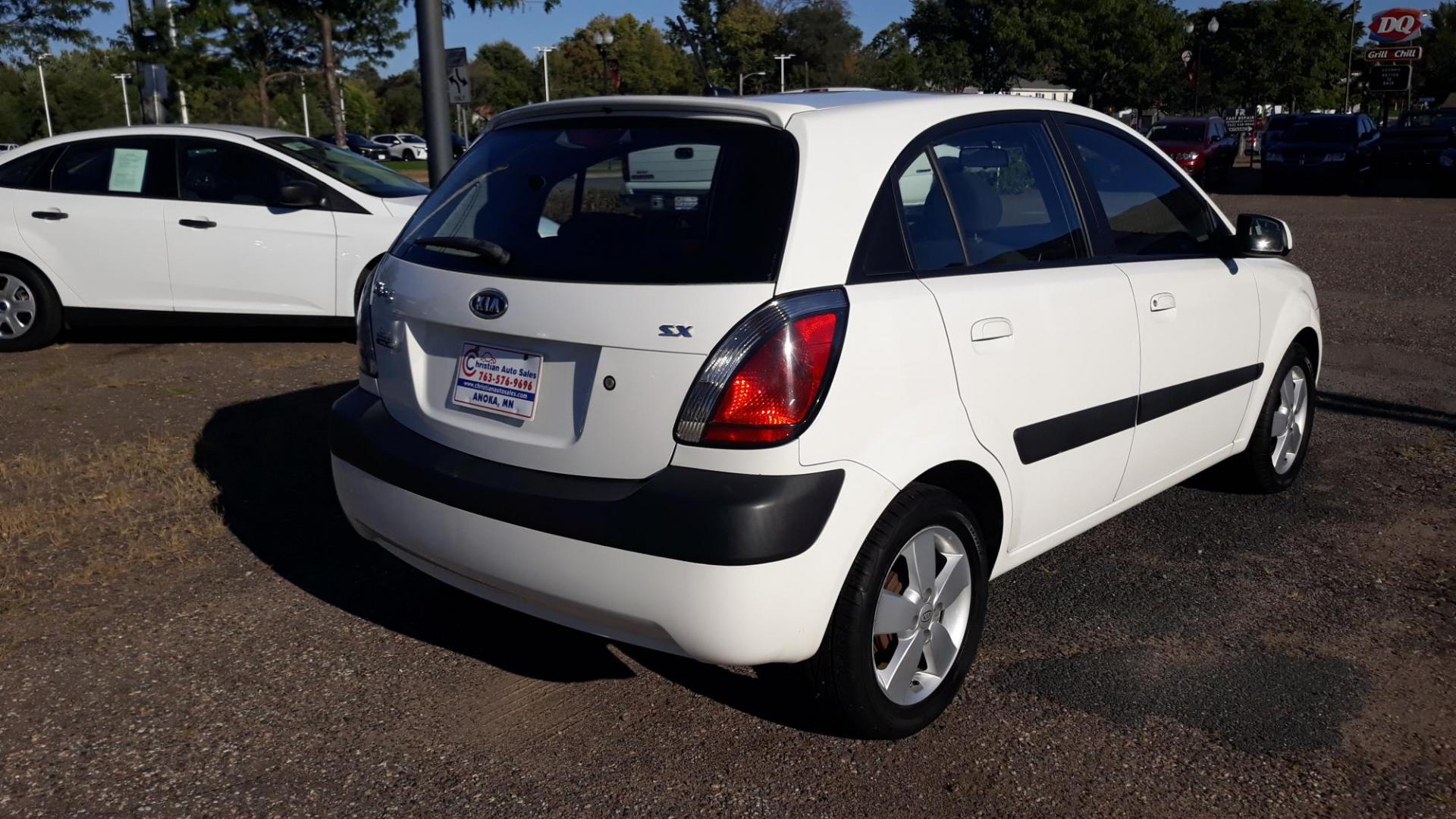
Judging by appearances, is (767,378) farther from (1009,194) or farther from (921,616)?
(1009,194)

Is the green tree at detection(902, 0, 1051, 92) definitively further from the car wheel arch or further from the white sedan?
the car wheel arch

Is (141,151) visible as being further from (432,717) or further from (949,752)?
(949,752)

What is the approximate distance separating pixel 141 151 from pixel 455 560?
655 cm

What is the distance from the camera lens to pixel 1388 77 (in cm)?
4953

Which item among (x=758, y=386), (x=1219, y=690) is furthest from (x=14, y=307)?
(x=1219, y=690)

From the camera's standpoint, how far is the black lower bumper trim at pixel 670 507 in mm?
2807

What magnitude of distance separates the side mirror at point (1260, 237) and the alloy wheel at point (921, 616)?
193 cm

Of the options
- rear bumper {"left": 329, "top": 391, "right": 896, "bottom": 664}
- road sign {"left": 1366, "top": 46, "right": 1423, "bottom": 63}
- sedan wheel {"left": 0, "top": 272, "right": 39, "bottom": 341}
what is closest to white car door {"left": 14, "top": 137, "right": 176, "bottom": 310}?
sedan wheel {"left": 0, "top": 272, "right": 39, "bottom": 341}

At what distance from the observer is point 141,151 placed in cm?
853

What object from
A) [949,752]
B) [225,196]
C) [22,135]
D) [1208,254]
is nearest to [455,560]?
[949,752]

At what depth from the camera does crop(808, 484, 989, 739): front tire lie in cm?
305

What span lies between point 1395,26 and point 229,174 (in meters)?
64.5

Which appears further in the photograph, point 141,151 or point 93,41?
point 93,41

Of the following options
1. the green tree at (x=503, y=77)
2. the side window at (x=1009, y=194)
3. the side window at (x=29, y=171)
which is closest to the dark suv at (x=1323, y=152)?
the side window at (x=29, y=171)
